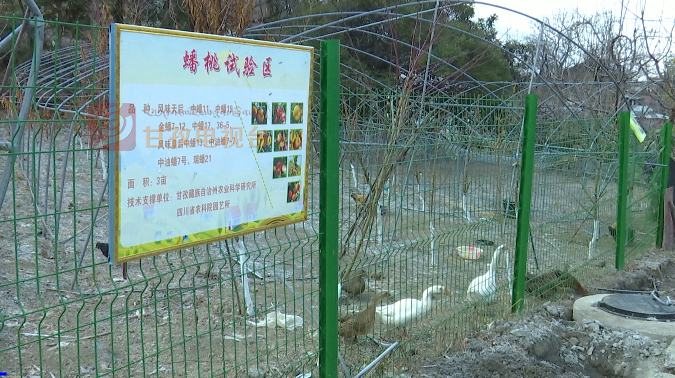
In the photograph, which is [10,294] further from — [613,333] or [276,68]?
[613,333]

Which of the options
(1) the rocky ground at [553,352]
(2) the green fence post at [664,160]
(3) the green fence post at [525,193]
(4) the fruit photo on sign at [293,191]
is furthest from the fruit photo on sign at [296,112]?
(2) the green fence post at [664,160]

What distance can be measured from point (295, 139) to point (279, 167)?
183mm

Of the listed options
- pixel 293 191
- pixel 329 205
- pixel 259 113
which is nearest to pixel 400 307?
pixel 329 205

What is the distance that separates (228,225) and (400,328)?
2.39 m

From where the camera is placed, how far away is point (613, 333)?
5.46 metres

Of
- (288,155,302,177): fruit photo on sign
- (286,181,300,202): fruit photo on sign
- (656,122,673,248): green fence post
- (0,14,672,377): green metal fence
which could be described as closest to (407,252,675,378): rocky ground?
(0,14,672,377): green metal fence

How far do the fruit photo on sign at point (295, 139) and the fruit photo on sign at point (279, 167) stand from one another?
82 mm

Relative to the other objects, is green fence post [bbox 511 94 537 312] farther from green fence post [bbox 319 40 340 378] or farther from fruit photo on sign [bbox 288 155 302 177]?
fruit photo on sign [bbox 288 155 302 177]

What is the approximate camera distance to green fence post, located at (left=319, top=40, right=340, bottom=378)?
331cm

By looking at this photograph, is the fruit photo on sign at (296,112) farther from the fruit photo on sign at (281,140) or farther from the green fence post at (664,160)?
the green fence post at (664,160)

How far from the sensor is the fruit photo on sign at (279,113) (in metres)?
3.08

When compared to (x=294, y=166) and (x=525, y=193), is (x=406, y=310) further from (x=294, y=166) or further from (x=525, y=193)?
(x=294, y=166)

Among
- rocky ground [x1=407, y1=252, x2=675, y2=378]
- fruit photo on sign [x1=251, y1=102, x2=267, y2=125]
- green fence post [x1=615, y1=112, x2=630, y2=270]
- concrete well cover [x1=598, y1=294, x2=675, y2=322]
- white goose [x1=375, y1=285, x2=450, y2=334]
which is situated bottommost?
rocky ground [x1=407, y1=252, x2=675, y2=378]

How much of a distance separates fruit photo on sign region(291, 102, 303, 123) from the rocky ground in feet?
6.73
